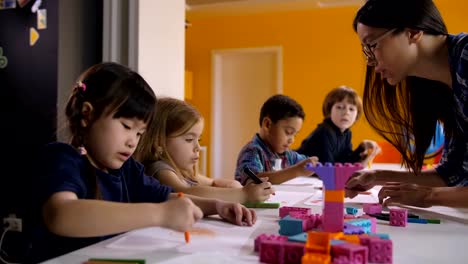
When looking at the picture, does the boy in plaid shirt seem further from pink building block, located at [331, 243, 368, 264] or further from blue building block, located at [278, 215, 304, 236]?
pink building block, located at [331, 243, 368, 264]

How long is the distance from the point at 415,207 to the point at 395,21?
1.46 feet

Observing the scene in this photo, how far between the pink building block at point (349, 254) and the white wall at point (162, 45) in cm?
134

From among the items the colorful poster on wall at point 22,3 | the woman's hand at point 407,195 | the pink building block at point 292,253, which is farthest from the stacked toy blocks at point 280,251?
the colorful poster on wall at point 22,3

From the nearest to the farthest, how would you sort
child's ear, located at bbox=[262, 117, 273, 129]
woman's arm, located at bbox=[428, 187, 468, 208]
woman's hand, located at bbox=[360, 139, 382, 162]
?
1. woman's arm, located at bbox=[428, 187, 468, 208]
2. child's ear, located at bbox=[262, 117, 273, 129]
3. woman's hand, located at bbox=[360, 139, 382, 162]

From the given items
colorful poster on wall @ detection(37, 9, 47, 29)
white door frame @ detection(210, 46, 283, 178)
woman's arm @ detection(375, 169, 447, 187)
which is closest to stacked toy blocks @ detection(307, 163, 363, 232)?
woman's arm @ detection(375, 169, 447, 187)

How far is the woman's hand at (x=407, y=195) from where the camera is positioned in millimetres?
1017

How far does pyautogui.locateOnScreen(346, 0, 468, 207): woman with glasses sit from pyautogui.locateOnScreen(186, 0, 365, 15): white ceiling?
3093 mm

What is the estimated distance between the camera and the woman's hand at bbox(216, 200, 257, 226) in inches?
32.4

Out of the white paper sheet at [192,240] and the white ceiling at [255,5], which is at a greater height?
the white ceiling at [255,5]

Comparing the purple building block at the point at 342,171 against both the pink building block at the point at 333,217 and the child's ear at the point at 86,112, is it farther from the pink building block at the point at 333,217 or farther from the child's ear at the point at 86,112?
the child's ear at the point at 86,112

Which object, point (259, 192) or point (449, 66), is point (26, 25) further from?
point (449, 66)

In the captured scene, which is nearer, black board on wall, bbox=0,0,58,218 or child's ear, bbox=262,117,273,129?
black board on wall, bbox=0,0,58,218

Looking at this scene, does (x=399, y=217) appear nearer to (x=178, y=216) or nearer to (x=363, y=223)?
(x=363, y=223)

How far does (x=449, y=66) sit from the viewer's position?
1.09 m
